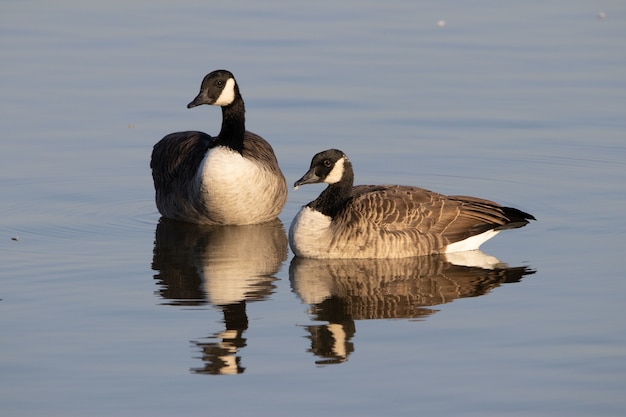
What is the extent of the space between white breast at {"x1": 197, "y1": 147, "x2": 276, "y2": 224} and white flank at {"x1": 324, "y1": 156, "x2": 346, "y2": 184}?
1665 mm

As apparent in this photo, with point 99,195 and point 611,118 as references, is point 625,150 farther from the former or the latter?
point 99,195

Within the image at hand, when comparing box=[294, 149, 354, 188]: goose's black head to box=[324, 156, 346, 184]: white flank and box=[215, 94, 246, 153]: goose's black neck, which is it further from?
box=[215, 94, 246, 153]: goose's black neck

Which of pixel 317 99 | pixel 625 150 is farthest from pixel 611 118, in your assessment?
pixel 317 99

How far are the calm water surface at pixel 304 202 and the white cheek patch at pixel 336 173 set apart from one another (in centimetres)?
90

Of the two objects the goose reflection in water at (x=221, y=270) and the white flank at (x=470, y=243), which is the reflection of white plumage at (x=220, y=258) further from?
the white flank at (x=470, y=243)

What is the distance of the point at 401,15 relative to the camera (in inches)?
1032

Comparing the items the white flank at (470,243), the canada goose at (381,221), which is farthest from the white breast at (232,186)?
the white flank at (470,243)

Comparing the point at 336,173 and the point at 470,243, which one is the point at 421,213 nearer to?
the point at 470,243

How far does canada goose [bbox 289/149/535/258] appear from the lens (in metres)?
13.5

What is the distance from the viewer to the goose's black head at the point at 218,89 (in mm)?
15469

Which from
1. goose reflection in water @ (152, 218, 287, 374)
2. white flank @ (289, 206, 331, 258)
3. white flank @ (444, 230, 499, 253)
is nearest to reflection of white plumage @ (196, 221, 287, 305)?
goose reflection in water @ (152, 218, 287, 374)

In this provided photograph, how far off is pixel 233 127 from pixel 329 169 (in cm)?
226

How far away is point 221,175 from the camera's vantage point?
49.4ft

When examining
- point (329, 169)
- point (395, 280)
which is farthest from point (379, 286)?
point (329, 169)
